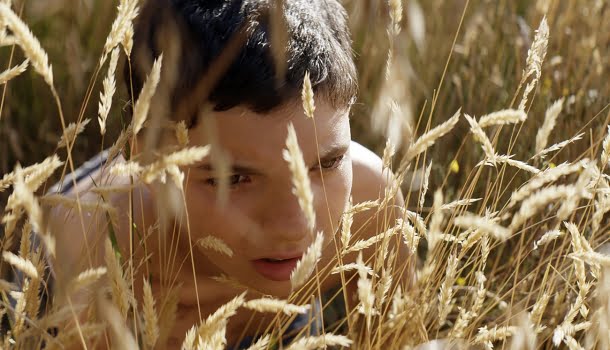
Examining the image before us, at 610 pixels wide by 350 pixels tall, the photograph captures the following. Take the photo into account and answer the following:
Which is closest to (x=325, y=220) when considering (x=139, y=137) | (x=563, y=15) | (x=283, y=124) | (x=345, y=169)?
(x=345, y=169)

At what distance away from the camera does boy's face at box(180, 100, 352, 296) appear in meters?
1.28

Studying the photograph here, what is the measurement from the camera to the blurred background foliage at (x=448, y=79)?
2.06 meters

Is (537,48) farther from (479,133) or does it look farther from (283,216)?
(283,216)

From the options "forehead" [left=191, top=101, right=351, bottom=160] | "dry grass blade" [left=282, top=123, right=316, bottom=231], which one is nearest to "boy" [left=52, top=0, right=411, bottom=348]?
"forehead" [left=191, top=101, right=351, bottom=160]

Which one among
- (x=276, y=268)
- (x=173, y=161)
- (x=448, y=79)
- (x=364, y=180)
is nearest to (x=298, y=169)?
(x=173, y=161)

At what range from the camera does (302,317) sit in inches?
80.7

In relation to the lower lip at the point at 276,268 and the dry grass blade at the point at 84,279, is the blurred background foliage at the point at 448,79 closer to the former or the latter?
the lower lip at the point at 276,268

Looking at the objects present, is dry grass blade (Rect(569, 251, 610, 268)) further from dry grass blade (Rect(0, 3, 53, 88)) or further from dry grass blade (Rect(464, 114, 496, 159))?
dry grass blade (Rect(0, 3, 53, 88))

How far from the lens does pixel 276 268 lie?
1.36 m

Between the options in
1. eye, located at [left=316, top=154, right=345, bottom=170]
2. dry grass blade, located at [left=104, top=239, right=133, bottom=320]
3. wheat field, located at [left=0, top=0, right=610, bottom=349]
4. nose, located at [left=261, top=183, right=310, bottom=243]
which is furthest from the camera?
eye, located at [left=316, top=154, right=345, bottom=170]

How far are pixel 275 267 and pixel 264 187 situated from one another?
150mm

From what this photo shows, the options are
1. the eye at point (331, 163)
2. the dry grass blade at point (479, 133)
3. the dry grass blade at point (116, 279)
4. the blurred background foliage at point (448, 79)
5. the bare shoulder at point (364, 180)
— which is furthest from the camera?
the blurred background foliage at point (448, 79)

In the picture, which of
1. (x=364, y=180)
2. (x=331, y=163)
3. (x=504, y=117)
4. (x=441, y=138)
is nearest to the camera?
(x=504, y=117)

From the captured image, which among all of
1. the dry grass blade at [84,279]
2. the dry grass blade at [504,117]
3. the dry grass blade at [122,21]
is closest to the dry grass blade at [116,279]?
the dry grass blade at [84,279]
